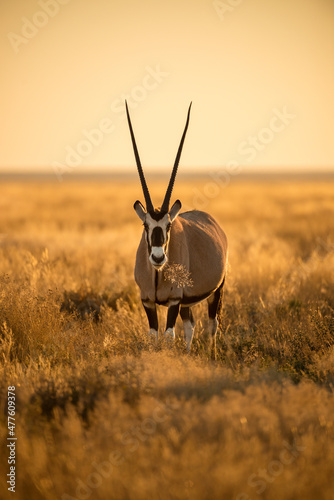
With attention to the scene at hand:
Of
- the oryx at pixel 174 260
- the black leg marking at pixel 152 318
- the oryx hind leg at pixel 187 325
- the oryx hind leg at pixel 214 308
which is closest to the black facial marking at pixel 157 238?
the oryx at pixel 174 260

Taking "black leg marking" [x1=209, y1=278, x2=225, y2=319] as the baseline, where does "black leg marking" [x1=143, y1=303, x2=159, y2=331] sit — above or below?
above

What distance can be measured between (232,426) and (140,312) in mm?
4430

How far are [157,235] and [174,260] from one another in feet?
Result: 2.25

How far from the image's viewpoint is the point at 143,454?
3.34m

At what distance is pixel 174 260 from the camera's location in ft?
19.7

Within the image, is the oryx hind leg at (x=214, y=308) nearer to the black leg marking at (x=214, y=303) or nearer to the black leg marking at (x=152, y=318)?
the black leg marking at (x=214, y=303)

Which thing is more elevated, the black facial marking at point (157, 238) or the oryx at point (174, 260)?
the black facial marking at point (157, 238)

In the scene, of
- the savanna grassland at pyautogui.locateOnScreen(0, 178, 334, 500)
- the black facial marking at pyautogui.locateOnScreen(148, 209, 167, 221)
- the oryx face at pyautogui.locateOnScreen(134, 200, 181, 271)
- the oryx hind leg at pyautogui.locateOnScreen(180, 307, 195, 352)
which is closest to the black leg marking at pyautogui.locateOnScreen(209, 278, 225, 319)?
the savanna grassland at pyautogui.locateOnScreen(0, 178, 334, 500)

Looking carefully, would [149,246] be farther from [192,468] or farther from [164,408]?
[192,468]

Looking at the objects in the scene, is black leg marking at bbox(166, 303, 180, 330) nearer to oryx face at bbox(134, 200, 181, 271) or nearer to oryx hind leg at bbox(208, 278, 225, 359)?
oryx face at bbox(134, 200, 181, 271)

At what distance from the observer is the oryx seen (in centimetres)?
554

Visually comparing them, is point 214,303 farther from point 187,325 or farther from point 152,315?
point 152,315

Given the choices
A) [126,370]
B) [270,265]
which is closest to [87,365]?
[126,370]

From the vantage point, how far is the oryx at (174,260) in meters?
5.54
